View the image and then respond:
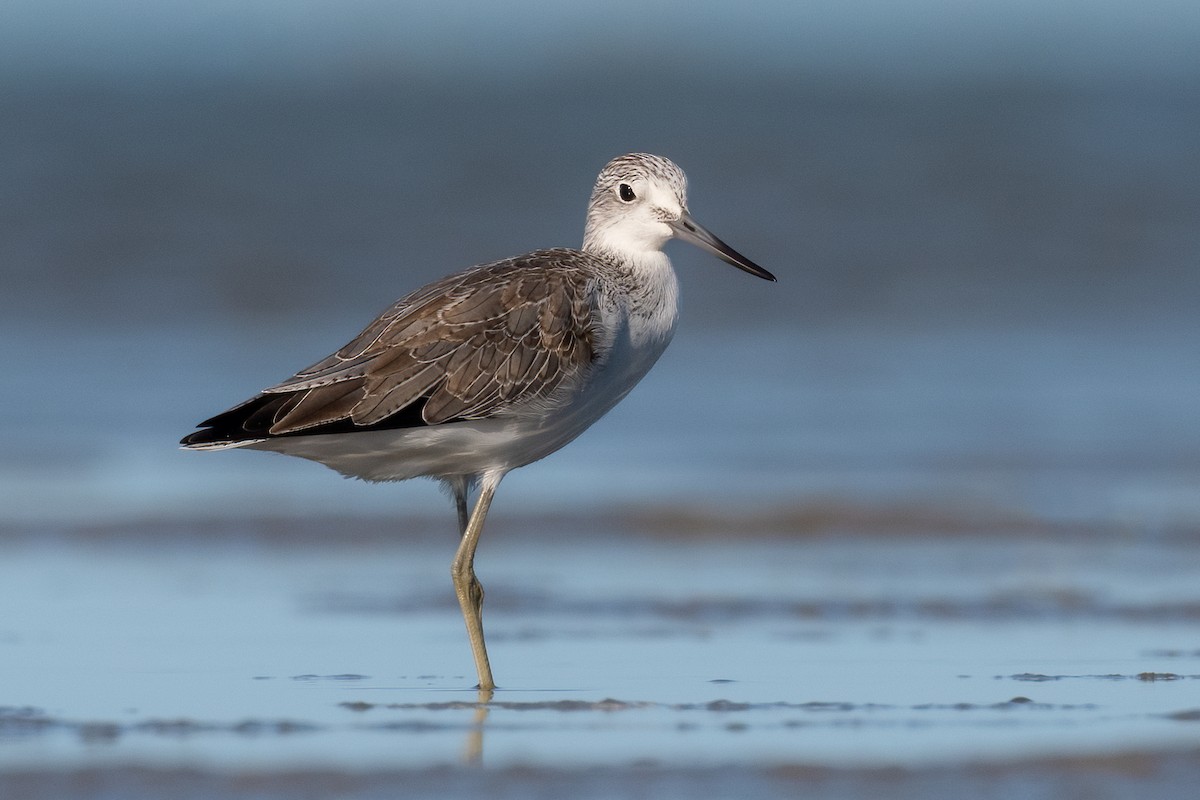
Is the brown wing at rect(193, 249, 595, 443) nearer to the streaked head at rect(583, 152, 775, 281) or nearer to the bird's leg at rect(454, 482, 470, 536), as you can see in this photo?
the streaked head at rect(583, 152, 775, 281)

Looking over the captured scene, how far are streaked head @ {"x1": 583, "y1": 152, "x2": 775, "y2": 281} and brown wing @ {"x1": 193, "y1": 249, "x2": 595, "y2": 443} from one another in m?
0.45

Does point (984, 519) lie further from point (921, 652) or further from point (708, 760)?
point (708, 760)

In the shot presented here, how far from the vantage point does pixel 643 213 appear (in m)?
8.13

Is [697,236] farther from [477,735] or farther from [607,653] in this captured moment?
[477,735]

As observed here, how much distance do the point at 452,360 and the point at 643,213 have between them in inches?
46.7

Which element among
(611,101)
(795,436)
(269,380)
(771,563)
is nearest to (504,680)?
(771,563)

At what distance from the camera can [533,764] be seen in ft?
18.7

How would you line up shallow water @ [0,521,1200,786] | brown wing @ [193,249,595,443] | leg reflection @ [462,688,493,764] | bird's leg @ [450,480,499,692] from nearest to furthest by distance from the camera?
leg reflection @ [462,688,493,764] → shallow water @ [0,521,1200,786] → brown wing @ [193,249,595,443] → bird's leg @ [450,480,499,692]

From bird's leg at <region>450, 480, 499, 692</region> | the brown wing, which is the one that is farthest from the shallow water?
the brown wing

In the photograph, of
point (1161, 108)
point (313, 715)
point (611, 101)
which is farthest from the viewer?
point (611, 101)

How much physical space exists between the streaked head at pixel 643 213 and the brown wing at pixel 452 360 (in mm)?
449

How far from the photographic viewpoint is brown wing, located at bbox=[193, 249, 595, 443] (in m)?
7.13

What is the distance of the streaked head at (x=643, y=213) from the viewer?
811 cm

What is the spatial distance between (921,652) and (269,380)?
777 centimetres
